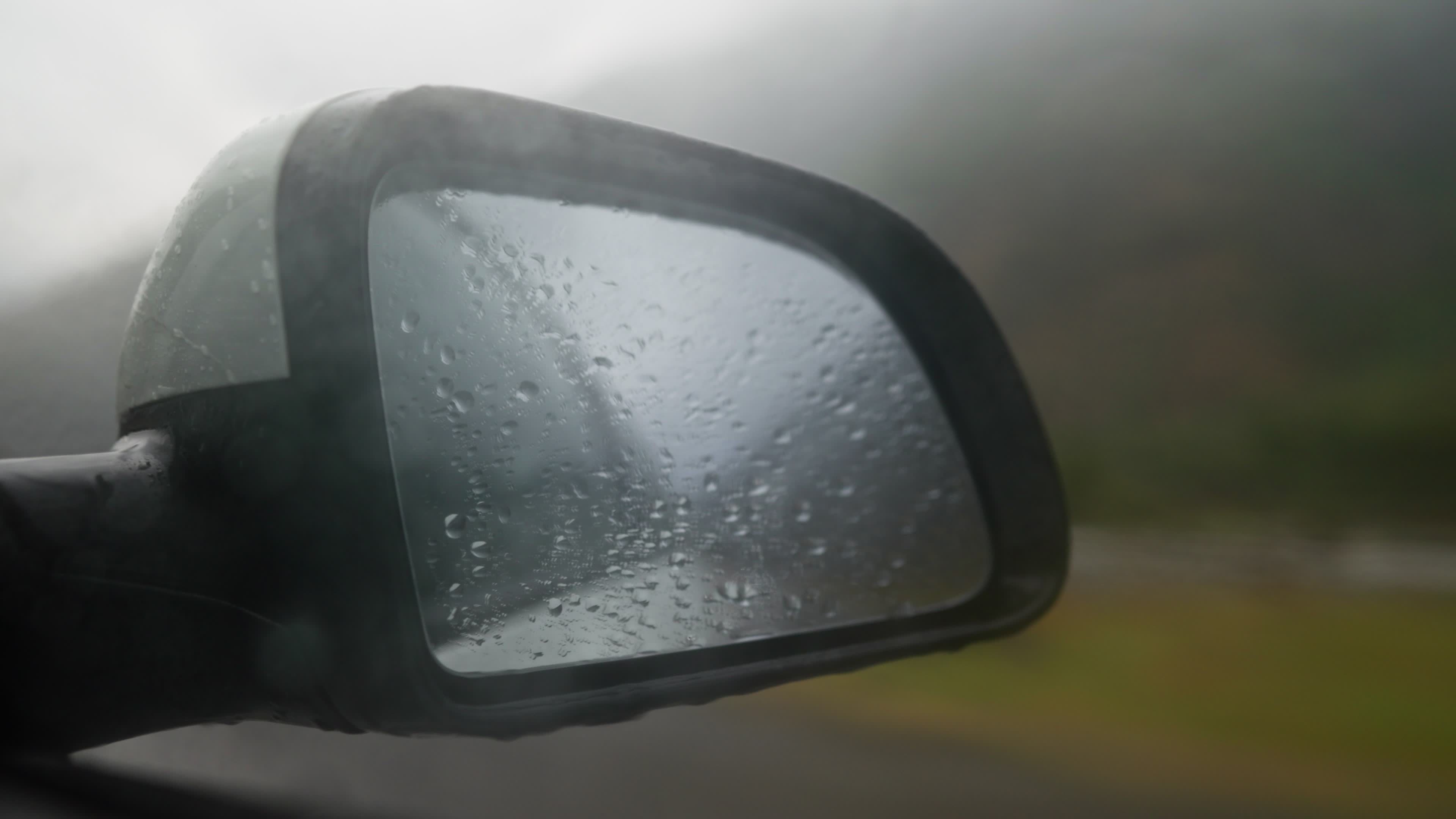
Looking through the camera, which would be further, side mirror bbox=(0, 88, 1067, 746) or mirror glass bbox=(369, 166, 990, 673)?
mirror glass bbox=(369, 166, 990, 673)

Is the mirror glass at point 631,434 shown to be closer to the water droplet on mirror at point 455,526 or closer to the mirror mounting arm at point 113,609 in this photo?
the water droplet on mirror at point 455,526

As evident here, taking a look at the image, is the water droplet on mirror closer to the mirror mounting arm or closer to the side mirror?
the side mirror

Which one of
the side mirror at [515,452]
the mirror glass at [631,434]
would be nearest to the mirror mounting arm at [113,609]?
the side mirror at [515,452]

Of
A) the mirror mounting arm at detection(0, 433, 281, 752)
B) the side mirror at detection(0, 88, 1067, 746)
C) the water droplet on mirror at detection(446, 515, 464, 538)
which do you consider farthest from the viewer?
the water droplet on mirror at detection(446, 515, 464, 538)

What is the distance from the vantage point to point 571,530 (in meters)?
1.38

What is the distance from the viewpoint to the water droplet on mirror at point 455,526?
125cm

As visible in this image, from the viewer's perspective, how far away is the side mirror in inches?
38.1

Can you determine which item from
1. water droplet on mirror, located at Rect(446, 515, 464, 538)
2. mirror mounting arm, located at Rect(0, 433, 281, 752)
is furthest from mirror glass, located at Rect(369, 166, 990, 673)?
mirror mounting arm, located at Rect(0, 433, 281, 752)

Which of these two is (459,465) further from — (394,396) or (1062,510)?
(1062,510)

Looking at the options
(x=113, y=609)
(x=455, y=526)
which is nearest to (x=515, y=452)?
(x=455, y=526)

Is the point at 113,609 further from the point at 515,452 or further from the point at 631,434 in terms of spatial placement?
the point at 631,434

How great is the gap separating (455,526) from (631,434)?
339 millimetres

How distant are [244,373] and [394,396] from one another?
0.65 ft

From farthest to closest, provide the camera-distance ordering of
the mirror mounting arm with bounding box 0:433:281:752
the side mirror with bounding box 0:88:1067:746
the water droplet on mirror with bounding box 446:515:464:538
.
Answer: the water droplet on mirror with bounding box 446:515:464:538
the side mirror with bounding box 0:88:1067:746
the mirror mounting arm with bounding box 0:433:281:752
